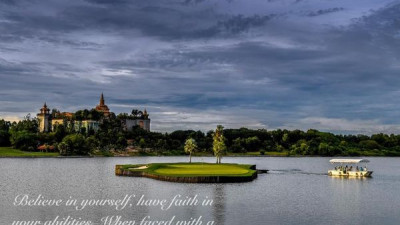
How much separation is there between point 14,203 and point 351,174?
258 feet

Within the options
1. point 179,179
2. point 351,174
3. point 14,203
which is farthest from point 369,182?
point 14,203

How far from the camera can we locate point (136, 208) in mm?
61344

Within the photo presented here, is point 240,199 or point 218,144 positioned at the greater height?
point 218,144

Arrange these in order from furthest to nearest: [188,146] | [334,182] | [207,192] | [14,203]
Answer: [188,146] < [334,182] < [207,192] < [14,203]

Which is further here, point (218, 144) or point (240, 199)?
point (218, 144)

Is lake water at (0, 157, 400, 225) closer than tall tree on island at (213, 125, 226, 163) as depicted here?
Yes

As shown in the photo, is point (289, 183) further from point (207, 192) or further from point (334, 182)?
point (207, 192)

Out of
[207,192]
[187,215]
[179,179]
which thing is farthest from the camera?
[179,179]

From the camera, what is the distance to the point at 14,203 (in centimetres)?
6550

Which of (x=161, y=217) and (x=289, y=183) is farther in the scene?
(x=289, y=183)

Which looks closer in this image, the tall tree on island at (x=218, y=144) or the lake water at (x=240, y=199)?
the lake water at (x=240, y=199)

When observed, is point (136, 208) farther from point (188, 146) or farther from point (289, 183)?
point (188, 146)

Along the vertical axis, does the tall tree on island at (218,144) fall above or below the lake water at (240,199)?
above

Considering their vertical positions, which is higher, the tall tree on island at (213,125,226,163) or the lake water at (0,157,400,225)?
the tall tree on island at (213,125,226,163)
